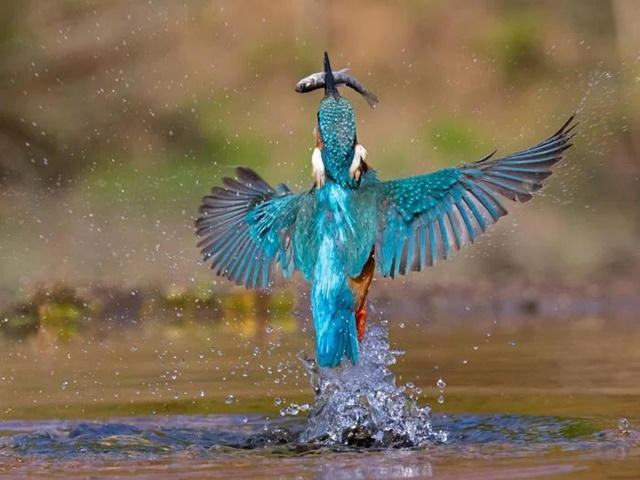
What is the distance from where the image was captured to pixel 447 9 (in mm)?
13352

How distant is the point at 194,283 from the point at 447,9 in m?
3.36

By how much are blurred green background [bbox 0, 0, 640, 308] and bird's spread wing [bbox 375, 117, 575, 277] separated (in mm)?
4160

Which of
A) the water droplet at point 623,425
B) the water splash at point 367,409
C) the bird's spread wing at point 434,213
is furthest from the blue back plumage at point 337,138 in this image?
the water droplet at point 623,425

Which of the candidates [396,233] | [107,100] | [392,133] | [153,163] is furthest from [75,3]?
[396,233]

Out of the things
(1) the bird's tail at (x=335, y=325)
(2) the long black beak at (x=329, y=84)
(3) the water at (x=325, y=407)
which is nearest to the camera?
(3) the water at (x=325, y=407)

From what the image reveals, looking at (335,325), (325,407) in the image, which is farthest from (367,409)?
(335,325)

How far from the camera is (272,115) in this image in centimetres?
1272

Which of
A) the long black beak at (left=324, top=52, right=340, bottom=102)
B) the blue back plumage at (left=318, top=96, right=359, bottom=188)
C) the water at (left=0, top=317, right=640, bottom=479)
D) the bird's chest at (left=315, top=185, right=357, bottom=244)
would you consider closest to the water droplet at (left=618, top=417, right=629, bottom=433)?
the water at (left=0, top=317, right=640, bottom=479)

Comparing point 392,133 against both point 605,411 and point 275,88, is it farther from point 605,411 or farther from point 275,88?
point 605,411

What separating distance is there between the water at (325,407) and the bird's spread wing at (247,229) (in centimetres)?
51

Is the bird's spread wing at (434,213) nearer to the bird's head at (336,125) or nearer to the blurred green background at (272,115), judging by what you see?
the bird's head at (336,125)

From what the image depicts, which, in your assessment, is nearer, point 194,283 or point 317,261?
point 317,261

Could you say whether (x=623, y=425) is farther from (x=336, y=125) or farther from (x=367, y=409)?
(x=336, y=125)

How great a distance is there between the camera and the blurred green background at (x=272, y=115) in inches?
458
